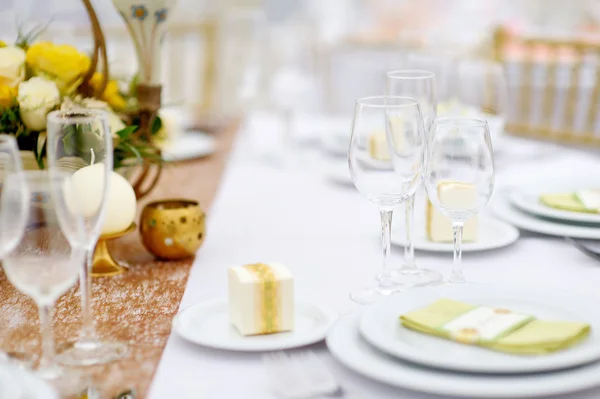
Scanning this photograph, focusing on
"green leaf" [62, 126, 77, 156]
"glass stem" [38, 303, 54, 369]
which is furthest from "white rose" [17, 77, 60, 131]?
"glass stem" [38, 303, 54, 369]

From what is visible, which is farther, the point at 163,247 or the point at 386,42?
the point at 386,42

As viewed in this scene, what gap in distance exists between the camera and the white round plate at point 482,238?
117cm

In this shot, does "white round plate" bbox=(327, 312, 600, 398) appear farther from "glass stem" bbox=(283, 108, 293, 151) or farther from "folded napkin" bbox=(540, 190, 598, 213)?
"glass stem" bbox=(283, 108, 293, 151)

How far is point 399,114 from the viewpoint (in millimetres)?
935

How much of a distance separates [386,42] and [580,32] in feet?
3.39

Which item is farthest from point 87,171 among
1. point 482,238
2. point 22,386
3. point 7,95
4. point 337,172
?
point 337,172

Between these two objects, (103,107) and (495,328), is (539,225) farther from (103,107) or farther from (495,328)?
(103,107)

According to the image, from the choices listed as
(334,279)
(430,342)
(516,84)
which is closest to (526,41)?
(516,84)

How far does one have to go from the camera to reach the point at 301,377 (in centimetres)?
73

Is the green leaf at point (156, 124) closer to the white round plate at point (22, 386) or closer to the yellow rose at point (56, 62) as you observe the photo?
the yellow rose at point (56, 62)

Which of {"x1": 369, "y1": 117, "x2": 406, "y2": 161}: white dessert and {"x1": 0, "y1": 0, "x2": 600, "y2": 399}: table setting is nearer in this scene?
{"x1": 0, "y1": 0, "x2": 600, "y2": 399}: table setting

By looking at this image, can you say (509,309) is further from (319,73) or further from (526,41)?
(319,73)

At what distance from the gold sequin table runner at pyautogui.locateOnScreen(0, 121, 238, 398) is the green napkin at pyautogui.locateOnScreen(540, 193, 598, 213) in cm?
57

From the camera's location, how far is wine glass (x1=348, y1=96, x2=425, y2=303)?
36.7 inches
